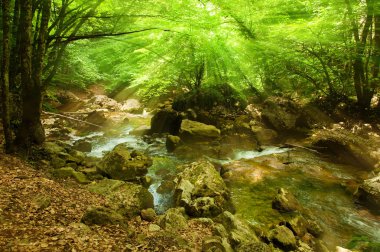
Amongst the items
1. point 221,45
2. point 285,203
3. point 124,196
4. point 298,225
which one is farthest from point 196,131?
point 298,225

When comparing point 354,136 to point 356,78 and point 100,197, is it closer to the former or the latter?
point 356,78

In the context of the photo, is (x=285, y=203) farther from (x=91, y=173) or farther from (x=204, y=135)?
(x=204, y=135)

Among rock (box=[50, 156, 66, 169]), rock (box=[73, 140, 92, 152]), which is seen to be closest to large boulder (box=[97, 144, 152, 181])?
rock (box=[50, 156, 66, 169])

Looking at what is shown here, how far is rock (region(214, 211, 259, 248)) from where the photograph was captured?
5.78 m

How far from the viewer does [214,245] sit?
5.20 metres

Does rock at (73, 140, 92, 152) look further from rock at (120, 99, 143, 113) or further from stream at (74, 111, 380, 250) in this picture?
rock at (120, 99, 143, 113)

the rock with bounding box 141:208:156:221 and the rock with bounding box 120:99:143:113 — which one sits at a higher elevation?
the rock with bounding box 120:99:143:113

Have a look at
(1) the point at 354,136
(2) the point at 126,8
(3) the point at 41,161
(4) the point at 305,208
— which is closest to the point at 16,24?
(2) the point at 126,8

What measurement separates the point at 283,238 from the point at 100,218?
4081 mm

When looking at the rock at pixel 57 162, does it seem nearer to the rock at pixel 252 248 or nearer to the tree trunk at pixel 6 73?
the tree trunk at pixel 6 73

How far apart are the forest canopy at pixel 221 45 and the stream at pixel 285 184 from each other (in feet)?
14.7

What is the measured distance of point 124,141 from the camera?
14336mm

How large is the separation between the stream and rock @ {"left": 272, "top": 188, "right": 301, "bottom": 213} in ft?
0.78

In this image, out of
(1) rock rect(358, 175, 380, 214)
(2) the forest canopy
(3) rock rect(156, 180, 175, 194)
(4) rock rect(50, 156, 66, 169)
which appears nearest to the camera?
(1) rock rect(358, 175, 380, 214)
